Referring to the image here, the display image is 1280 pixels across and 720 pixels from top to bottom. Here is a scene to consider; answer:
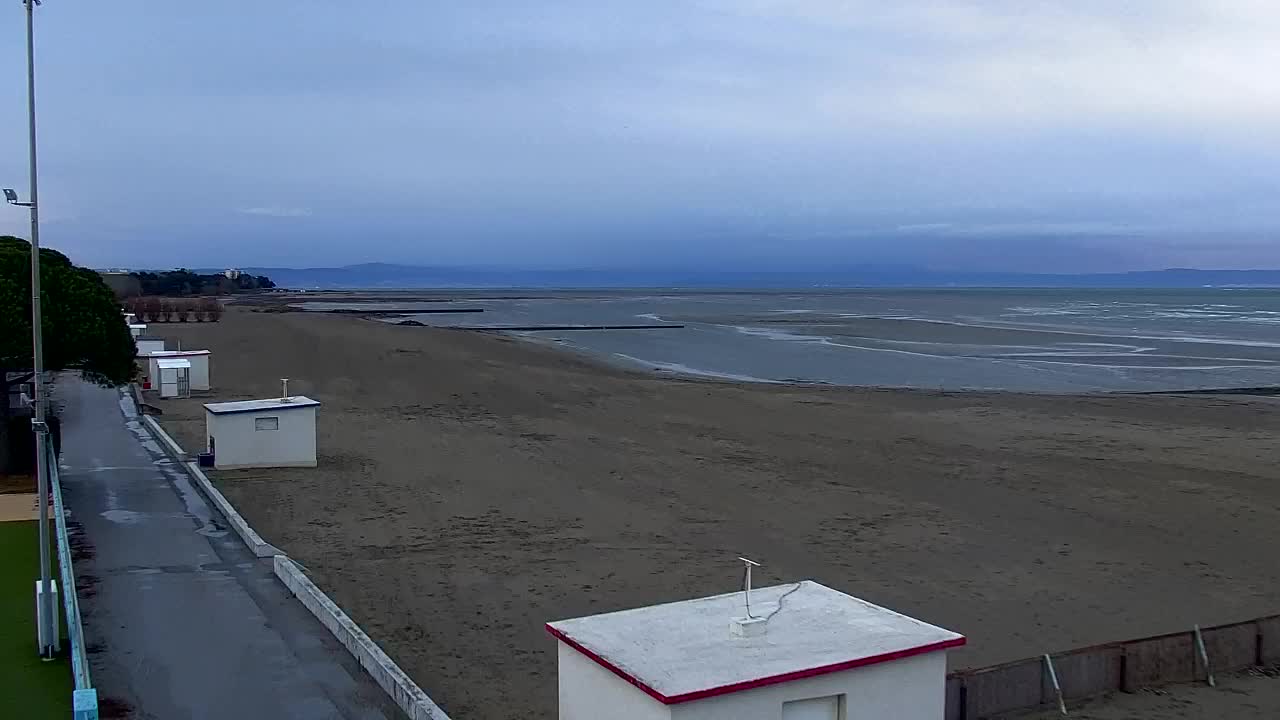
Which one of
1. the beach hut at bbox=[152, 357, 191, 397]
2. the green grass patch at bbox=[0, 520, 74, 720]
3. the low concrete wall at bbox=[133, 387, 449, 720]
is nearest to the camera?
the low concrete wall at bbox=[133, 387, 449, 720]

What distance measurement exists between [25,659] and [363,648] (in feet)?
12.6

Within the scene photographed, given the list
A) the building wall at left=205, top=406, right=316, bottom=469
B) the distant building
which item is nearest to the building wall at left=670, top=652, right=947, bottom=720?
the building wall at left=205, top=406, right=316, bottom=469

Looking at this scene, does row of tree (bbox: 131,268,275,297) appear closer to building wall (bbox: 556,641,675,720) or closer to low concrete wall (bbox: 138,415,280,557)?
low concrete wall (bbox: 138,415,280,557)

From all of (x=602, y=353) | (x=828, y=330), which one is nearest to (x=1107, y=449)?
(x=602, y=353)

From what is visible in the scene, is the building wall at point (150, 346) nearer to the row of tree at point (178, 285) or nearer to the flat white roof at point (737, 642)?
the flat white roof at point (737, 642)

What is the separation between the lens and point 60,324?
1998 cm

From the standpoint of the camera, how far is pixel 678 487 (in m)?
23.3

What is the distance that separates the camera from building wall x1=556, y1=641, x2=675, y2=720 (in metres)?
7.72

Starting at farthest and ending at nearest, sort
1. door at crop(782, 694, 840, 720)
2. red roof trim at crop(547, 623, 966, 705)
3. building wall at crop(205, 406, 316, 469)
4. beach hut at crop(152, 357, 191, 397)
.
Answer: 1. beach hut at crop(152, 357, 191, 397)
2. building wall at crop(205, 406, 316, 469)
3. door at crop(782, 694, 840, 720)
4. red roof trim at crop(547, 623, 966, 705)

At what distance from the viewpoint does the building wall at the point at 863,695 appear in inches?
300

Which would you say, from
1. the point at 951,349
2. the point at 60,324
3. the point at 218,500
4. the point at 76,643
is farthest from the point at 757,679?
the point at 951,349

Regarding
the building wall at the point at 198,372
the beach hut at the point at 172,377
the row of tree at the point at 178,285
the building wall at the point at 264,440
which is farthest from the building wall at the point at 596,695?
the row of tree at the point at 178,285

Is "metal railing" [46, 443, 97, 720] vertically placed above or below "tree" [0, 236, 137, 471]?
below

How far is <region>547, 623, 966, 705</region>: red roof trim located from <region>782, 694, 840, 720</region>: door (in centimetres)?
24
